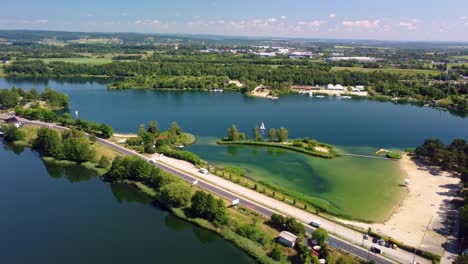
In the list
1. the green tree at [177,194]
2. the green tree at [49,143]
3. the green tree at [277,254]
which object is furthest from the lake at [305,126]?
the green tree at [49,143]

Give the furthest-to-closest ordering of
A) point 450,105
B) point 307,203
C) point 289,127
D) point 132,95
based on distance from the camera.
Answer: point 132,95
point 450,105
point 289,127
point 307,203

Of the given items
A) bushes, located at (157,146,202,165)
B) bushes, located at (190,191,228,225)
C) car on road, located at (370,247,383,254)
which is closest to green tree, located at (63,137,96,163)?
bushes, located at (157,146,202,165)

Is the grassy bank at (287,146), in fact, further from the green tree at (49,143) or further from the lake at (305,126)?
the green tree at (49,143)

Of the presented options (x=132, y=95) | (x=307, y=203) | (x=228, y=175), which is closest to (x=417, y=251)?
(x=307, y=203)

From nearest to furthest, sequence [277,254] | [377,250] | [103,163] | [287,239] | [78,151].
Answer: [277,254] → [377,250] → [287,239] → [103,163] → [78,151]

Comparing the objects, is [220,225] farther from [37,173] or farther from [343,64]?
[343,64]

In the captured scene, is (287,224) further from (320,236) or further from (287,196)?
(287,196)

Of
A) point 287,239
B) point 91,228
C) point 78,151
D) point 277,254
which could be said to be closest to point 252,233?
point 287,239
